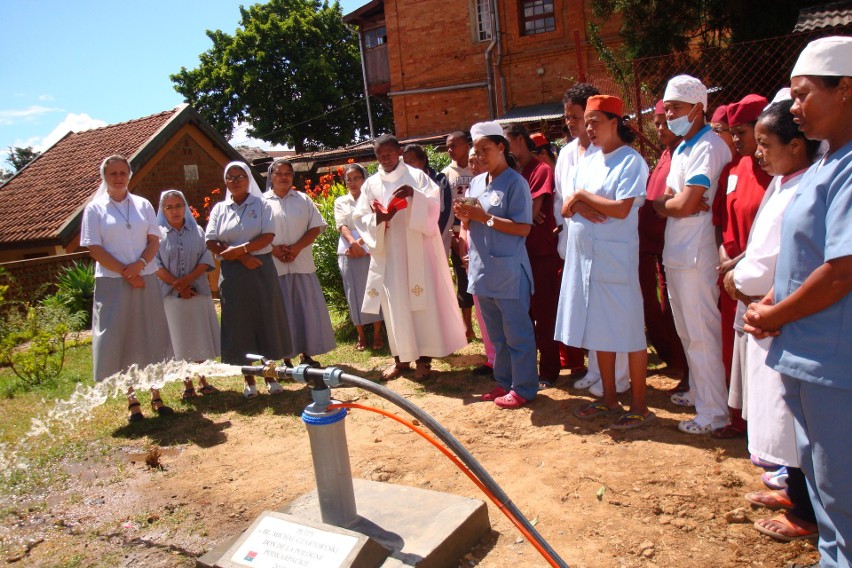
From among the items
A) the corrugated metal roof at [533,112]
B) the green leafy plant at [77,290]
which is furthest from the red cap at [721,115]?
the corrugated metal roof at [533,112]

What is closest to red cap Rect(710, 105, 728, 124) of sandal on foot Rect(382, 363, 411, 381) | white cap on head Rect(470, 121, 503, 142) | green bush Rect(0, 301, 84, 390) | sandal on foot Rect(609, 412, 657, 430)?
white cap on head Rect(470, 121, 503, 142)

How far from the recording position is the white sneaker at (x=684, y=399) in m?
4.74

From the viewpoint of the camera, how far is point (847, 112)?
228cm

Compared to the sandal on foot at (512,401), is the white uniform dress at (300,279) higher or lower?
higher

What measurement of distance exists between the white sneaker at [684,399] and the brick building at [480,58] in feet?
51.0

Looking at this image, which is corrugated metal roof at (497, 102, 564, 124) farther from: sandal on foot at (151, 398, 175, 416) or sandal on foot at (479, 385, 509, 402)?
sandal on foot at (151, 398, 175, 416)

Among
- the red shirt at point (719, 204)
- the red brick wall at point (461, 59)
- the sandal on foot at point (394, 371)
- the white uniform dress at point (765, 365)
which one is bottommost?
the sandal on foot at point (394, 371)

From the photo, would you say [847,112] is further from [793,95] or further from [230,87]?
[230,87]

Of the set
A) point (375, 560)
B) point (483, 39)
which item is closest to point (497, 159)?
point (375, 560)

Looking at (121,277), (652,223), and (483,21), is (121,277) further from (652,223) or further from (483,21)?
(483,21)

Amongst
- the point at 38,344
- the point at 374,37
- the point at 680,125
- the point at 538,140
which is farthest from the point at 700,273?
the point at 374,37

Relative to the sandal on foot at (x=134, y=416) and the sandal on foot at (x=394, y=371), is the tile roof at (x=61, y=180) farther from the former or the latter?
the sandal on foot at (x=394, y=371)

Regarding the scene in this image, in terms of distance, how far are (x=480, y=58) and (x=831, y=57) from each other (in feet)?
71.8

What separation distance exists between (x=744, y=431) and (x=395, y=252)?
10.5 ft
